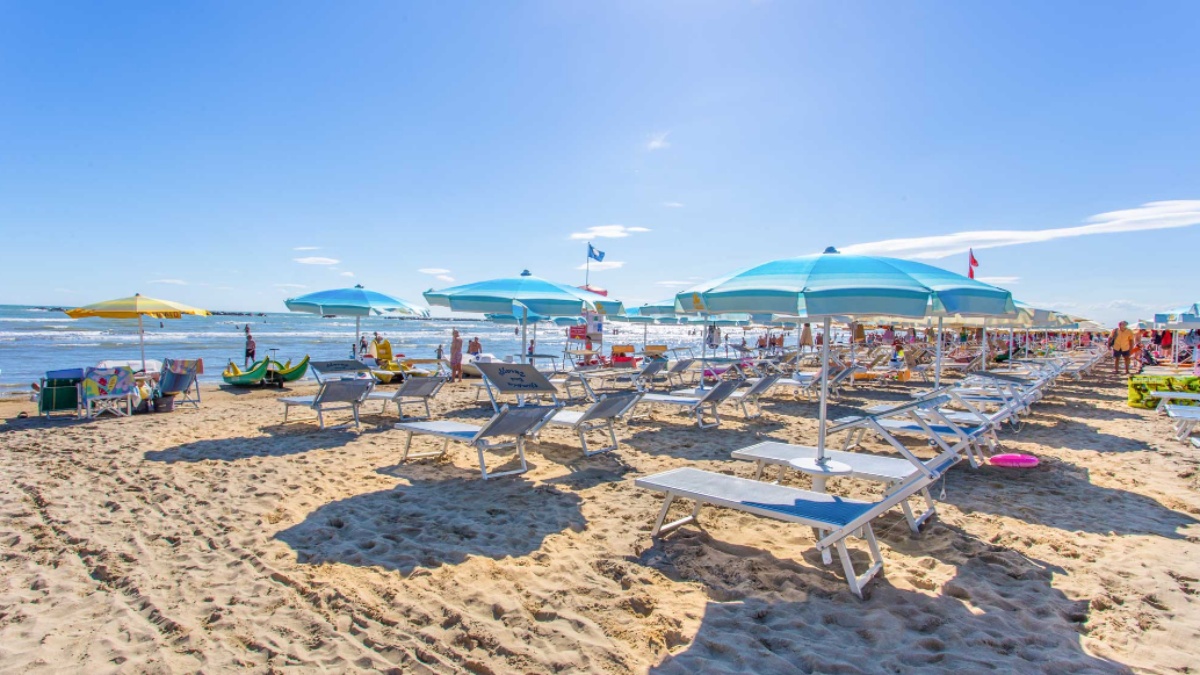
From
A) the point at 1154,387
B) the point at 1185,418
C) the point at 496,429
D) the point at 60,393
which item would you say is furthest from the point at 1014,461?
the point at 60,393

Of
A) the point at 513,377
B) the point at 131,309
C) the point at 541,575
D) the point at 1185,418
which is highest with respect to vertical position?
the point at 131,309

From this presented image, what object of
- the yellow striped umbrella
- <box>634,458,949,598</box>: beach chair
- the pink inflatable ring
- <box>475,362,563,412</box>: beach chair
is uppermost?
the yellow striped umbrella

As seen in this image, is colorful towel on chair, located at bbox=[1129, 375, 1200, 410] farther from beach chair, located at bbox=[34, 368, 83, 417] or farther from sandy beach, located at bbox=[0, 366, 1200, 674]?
beach chair, located at bbox=[34, 368, 83, 417]

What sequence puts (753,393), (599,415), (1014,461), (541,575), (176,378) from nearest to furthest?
(541,575) < (1014,461) < (599,415) < (753,393) < (176,378)

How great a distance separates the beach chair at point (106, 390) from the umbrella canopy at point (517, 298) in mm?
4440

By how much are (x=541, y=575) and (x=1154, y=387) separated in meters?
12.1

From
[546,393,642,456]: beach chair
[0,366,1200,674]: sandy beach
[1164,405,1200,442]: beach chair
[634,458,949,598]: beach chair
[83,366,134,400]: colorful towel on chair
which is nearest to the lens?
[0,366,1200,674]: sandy beach

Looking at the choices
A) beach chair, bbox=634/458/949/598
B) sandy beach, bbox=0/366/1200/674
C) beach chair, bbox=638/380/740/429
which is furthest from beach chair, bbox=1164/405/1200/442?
beach chair, bbox=634/458/949/598

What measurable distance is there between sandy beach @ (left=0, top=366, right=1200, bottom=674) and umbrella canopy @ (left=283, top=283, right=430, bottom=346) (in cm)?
476

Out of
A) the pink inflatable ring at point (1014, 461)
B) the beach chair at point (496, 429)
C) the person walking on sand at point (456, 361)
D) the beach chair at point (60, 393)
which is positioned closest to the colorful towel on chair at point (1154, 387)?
the pink inflatable ring at point (1014, 461)

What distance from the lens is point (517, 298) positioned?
708 centimetres

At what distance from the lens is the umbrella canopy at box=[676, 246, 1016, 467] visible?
12.0ft

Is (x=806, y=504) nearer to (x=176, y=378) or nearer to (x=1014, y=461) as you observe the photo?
(x=1014, y=461)

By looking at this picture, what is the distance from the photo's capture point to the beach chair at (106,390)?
324 inches
